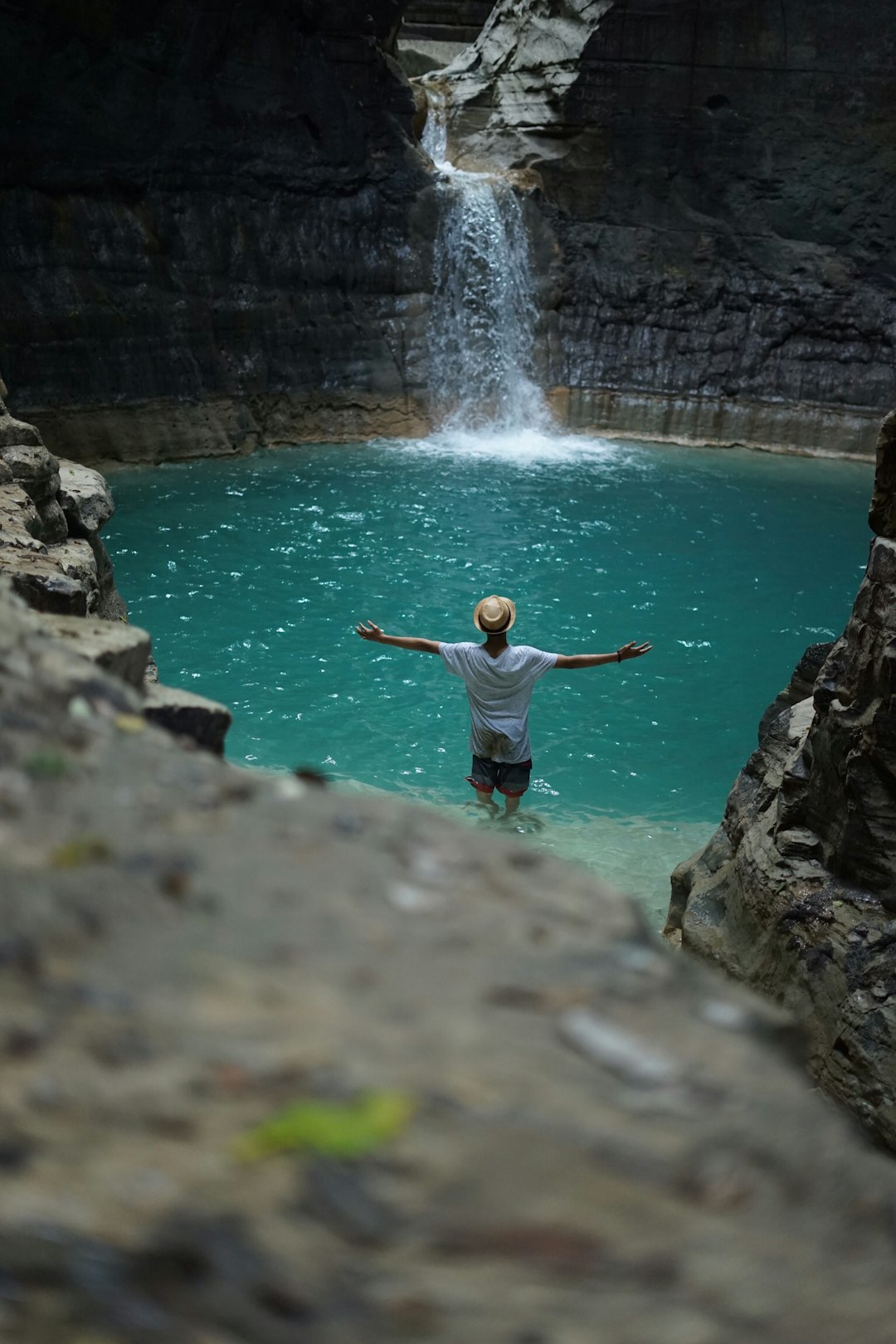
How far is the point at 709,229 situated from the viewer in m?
17.1

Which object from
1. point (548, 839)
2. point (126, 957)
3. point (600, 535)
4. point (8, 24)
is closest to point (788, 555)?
point (600, 535)

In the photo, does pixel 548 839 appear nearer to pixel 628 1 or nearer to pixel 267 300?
pixel 267 300

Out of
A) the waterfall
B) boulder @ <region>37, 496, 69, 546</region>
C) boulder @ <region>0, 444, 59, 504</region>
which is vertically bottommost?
boulder @ <region>37, 496, 69, 546</region>

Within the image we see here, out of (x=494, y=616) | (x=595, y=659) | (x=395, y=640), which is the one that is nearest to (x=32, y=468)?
(x=395, y=640)

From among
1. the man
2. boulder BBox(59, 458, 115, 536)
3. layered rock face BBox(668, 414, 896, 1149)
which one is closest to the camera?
layered rock face BBox(668, 414, 896, 1149)

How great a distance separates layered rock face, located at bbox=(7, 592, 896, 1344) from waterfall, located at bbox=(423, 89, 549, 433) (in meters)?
15.7

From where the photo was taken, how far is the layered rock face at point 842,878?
4.29 m

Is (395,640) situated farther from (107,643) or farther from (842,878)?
(107,643)

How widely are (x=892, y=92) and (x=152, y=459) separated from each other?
1138 cm

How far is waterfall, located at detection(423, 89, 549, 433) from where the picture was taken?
16.6 meters

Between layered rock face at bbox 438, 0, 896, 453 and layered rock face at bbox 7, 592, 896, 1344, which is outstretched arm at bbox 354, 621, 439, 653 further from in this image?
layered rock face at bbox 438, 0, 896, 453

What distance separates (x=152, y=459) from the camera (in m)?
14.3

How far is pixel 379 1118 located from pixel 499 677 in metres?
4.70

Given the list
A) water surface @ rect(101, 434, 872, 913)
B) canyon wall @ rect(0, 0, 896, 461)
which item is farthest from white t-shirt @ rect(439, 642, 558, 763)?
canyon wall @ rect(0, 0, 896, 461)
